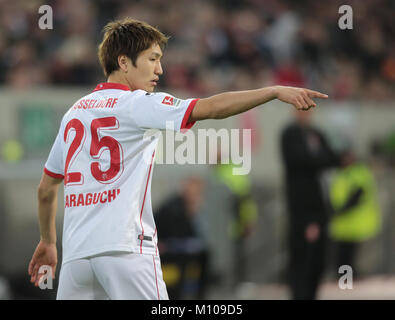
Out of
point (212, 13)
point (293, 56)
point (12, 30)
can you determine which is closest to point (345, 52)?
point (293, 56)

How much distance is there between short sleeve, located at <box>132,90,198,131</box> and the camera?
154 inches

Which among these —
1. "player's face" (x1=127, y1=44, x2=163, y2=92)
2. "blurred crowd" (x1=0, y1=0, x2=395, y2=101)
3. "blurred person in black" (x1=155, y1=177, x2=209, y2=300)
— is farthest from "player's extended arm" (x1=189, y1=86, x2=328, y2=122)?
"blurred crowd" (x1=0, y1=0, x2=395, y2=101)

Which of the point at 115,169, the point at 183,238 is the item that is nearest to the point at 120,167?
the point at 115,169

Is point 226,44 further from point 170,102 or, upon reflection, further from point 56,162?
point 170,102

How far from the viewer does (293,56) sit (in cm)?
1392

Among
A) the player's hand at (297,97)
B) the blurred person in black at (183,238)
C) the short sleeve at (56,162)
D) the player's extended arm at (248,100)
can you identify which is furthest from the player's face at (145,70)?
the blurred person in black at (183,238)

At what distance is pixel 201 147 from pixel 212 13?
3.95 metres

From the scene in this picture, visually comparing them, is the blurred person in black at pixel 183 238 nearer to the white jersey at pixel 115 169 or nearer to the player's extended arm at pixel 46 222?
the player's extended arm at pixel 46 222

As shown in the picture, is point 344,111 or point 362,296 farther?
point 344,111

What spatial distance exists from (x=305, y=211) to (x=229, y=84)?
18.3ft

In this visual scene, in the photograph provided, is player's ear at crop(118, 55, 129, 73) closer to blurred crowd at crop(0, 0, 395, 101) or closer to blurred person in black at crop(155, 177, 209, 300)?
blurred person in black at crop(155, 177, 209, 300)

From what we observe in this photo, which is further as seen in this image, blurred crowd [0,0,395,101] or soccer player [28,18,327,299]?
A: blurred crowd [0,0,395,101]
